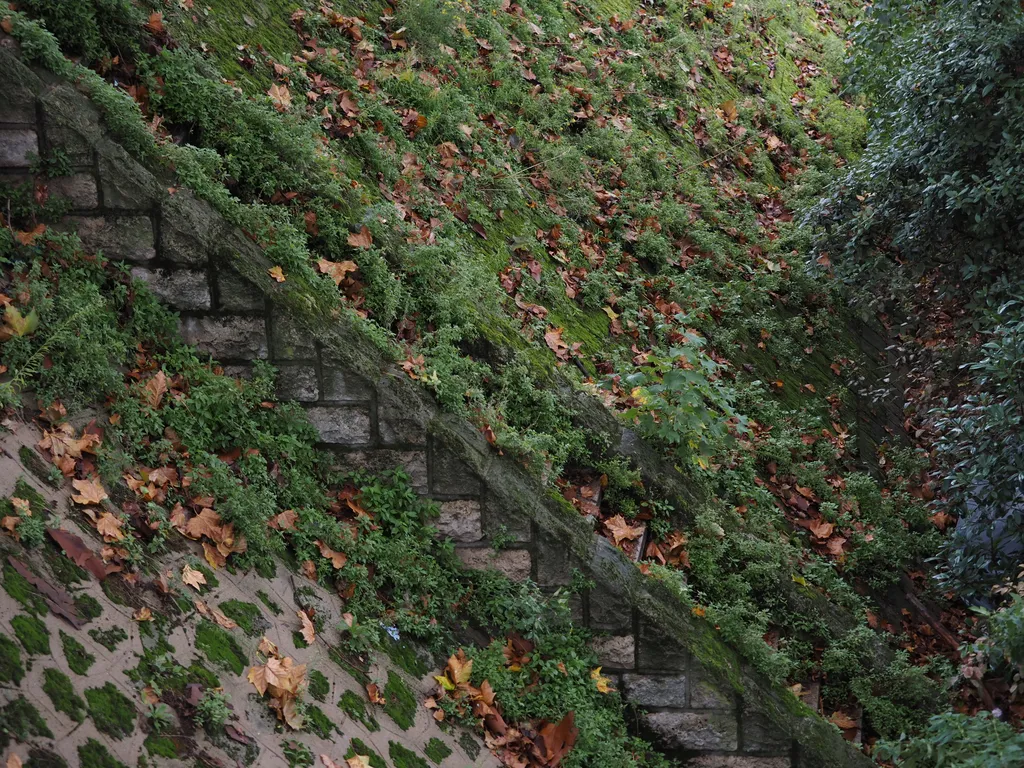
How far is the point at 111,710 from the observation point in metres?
3.00

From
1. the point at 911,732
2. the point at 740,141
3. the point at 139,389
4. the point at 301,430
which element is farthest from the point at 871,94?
the point at 139,389

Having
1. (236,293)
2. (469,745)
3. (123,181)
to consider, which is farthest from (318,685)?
(123,181)

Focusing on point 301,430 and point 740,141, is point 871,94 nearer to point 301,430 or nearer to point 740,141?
point 740,141

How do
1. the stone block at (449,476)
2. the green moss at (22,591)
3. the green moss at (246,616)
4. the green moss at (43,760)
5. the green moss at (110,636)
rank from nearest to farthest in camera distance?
the green moss at (43,760) → the green moss at (22,591) → the green moss at (110,636) → the green moss at (246,616) → the stone block at (449,476)

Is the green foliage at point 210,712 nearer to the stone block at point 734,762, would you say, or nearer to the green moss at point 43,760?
the green moss at point 43,760

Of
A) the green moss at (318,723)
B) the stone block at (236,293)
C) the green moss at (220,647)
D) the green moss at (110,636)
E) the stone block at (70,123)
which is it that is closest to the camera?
the green moss at (110,636)

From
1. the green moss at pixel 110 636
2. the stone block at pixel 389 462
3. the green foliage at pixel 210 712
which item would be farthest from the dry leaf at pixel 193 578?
the stone block at pixel 389 462

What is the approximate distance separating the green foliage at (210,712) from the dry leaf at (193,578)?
54 centimetres

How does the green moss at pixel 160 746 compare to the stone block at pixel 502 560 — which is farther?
the stone block at pixel 502 560

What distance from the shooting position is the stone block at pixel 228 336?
4520mm

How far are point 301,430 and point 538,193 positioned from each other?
3418 millimetres

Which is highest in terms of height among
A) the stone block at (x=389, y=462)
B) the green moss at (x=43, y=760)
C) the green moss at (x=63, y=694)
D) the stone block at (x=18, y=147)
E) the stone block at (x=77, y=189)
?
the stone block at (x=18, y=147)

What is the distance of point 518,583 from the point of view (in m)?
4.65

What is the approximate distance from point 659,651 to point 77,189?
3591mm
